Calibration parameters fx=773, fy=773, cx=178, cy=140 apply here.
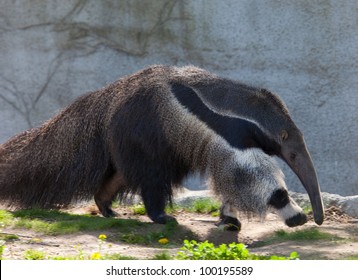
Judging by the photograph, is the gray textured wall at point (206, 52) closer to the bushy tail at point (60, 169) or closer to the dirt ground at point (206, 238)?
the dirt ground at point (206, 238)

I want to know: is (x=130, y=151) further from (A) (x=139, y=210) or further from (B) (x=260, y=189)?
(B) (x=260, y=189)

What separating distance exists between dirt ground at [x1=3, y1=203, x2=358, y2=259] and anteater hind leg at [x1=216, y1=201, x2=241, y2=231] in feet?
0.30

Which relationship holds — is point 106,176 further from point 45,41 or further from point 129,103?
point 45,41

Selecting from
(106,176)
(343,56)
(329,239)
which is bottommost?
(329,239)

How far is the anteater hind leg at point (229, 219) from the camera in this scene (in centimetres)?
859

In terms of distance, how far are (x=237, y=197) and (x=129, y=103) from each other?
1.63 meters

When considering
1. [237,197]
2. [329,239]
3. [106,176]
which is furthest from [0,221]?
[329,239]

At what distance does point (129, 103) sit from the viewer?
861 centimetres

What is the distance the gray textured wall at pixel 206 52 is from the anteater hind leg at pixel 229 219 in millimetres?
3806

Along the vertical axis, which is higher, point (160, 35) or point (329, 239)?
point (160, 35)

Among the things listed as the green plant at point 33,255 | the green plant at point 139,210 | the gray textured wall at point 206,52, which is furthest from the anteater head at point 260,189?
the gray textured wall at point 206,52

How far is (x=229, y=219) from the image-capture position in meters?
8.65

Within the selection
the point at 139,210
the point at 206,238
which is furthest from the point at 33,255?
the point at 139,210

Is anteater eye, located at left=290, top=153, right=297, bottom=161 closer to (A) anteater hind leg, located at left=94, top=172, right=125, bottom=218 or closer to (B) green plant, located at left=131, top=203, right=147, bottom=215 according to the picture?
(A) anteater hind leg, located at left=94, top=172, right=125, bottom=218
